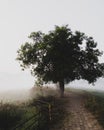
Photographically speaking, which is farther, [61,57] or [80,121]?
[61,57]

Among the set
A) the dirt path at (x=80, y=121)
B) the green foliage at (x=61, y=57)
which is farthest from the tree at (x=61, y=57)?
the dirt path at (x=80, y=121)

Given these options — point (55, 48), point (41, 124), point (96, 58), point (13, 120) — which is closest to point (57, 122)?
point (41, 124)

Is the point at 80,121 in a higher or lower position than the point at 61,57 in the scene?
lower

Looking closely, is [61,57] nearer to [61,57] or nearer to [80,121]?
[61,57]

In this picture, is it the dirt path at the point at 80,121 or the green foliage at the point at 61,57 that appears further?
the green foliage at the point at 61,57

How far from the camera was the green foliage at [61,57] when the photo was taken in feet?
113

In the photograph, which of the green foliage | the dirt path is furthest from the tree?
the dirt path

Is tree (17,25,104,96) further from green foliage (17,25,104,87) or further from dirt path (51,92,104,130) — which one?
dirt path (51,92,104,130)

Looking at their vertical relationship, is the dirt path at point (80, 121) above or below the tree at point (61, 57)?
below

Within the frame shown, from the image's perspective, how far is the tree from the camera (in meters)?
34.3

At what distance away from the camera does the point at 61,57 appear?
3447cm

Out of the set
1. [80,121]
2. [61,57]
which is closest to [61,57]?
[61,57]

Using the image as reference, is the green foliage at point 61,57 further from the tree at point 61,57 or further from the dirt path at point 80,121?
the dirt path at point 80,121

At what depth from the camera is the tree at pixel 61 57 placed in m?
34.3
